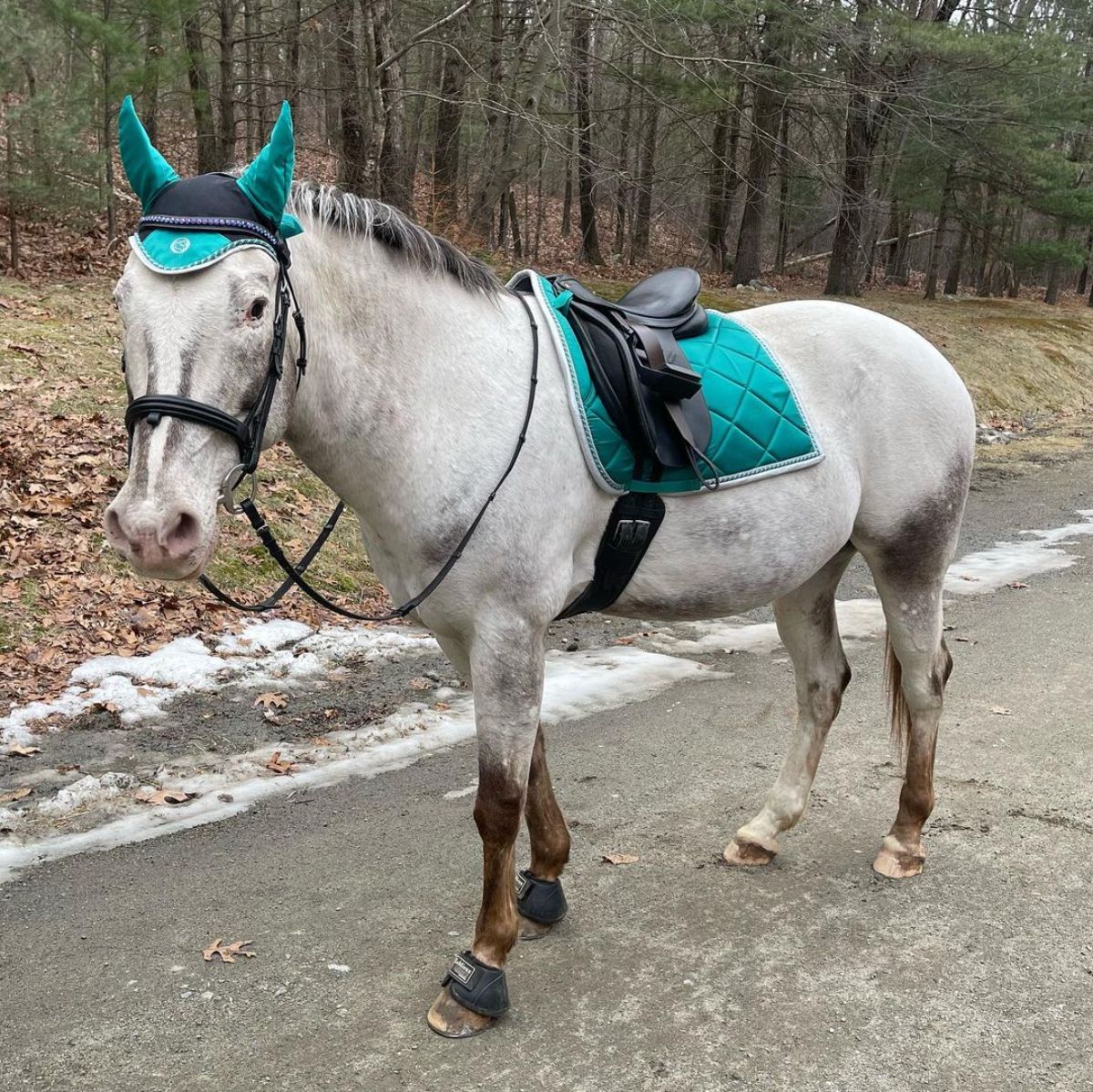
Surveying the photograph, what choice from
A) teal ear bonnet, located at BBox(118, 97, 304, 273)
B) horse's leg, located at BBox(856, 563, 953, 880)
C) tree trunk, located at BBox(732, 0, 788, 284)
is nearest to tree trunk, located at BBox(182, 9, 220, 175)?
tree trunk, located at BBox(732, 0, 788, 284)

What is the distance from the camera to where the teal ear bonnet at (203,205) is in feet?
6.98

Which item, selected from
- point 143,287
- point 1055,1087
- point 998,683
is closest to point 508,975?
point 1055,1087

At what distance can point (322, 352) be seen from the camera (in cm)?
248

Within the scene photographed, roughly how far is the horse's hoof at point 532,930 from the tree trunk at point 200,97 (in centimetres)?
1213

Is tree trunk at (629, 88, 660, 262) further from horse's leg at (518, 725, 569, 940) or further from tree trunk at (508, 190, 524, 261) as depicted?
horse's leg at (518, 725, 569, 940)

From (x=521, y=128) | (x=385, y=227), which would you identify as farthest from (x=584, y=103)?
(x=385, y=227)

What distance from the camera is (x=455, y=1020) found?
278 cm

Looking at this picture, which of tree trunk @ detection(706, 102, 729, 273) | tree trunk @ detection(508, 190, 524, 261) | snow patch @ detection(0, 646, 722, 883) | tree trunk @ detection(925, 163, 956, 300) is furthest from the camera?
tree trunk @ detection(925, 163, 956, 300)

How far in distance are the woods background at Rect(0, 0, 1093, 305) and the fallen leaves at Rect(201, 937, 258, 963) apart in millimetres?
8610

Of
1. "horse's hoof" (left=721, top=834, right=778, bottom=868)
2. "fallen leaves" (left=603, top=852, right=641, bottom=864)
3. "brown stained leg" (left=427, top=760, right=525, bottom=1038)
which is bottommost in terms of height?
"fallen leaves" (left=603, top=852, right=641, bottom=864)

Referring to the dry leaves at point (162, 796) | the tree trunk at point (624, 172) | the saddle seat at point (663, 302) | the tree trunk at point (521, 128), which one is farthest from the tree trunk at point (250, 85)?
the saddle seat at point (663, 302)

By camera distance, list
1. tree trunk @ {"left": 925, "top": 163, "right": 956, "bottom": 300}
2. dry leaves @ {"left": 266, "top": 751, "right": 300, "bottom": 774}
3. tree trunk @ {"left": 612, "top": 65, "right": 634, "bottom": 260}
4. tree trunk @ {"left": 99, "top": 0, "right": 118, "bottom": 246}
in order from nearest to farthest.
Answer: dry leaves @ {"left": 266, "top": 751, "right": 300, "bottom": 774}
tree trunk @ {"left": 99, "top": 0, "right": 118, "bottom": 246}
tree trunk @ {"left": 612, "top": 65, "right": 634, "bottom": 260}
tree trunk @ {"left": 925, "top": 163, "right": 956, "bottom": 300}

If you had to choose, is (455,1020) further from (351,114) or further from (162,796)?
(351,114)

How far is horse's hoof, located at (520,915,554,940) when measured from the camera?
329 cm
